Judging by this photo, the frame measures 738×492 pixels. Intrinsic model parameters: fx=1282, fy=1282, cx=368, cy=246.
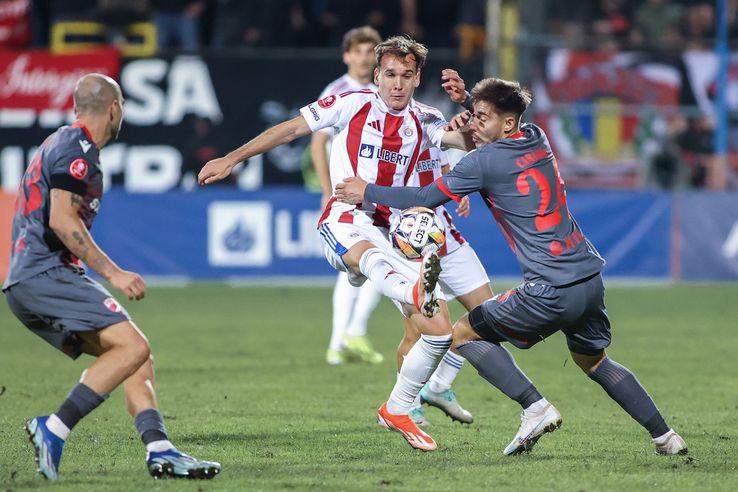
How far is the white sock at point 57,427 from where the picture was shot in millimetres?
5840

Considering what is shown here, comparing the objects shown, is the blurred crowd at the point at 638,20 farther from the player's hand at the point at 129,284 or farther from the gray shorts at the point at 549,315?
the player's hand at the point at 129,284

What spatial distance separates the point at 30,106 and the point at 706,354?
499 inches

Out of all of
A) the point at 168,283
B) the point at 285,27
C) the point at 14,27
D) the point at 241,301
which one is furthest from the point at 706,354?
the point at 14,27

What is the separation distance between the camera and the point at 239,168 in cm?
2033

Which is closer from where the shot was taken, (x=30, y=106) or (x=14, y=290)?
(x=14, y=290)

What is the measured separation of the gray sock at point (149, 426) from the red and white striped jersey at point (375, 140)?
1.96 meters

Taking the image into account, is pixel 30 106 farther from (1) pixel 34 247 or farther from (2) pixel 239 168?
(1) pixel 34 247

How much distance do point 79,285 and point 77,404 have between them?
55 cm

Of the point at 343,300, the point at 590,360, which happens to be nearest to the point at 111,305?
the point at 590,360

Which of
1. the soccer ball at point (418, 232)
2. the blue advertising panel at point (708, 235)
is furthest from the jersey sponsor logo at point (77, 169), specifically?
the blue advertising panel at point (708, 235)

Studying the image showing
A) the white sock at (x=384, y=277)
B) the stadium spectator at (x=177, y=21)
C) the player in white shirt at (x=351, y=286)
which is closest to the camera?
A: the white sock at (x=384, y=277)

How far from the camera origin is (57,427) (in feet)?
19.2

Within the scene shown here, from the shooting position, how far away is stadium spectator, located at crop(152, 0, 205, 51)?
69.5ft

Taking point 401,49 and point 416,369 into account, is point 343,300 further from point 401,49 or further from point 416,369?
point 416,369
